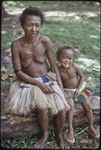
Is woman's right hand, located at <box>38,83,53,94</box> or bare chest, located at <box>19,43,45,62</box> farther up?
bare chest, located at <box>19,43,45,62</box>

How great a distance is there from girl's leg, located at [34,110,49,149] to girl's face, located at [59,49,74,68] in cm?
57

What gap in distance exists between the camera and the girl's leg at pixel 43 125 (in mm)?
3686

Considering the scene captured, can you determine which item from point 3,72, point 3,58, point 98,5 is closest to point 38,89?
point 3,72

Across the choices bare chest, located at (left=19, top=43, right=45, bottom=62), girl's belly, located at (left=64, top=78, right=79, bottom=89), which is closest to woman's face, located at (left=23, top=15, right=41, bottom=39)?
bare chest, located at (left=19, top=43, right=45, bottom=62)

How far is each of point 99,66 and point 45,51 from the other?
2069mm

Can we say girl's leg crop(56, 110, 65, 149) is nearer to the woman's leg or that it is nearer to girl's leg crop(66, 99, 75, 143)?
girl's leg crop(66, 99, 75, 143)

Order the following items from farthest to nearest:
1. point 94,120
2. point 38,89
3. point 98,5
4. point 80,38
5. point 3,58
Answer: point 98,5 → point 80,38 → point 3,58 → point 94,120 → point 38,89

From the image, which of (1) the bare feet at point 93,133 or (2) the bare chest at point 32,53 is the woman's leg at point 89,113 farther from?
(2) the bare chest at point 32,53

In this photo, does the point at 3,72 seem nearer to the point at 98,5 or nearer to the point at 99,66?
the point at 99,66

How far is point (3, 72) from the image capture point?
17.3 feet

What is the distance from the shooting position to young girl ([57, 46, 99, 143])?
3.92 metres

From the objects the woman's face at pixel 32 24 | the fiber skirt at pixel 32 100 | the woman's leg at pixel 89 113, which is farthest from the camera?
the woman's leg at pixel 89 113

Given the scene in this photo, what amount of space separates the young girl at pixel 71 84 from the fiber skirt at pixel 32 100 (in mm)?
228

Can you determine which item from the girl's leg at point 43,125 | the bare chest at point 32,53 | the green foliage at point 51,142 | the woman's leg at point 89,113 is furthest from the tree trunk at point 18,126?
the bare chest at point 32,53
